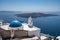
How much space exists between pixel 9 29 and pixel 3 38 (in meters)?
0.68

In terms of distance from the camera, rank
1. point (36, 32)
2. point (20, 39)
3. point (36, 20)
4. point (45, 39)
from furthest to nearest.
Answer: point (36, 20) < point (45, 39) < point (36, 32) < point (20, 39)

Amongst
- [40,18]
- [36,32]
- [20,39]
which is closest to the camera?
[20,39]

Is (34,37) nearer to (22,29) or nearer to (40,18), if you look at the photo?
(22,29)

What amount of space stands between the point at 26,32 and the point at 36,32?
78 centimetres

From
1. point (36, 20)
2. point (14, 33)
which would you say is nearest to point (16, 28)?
point (14, 33)

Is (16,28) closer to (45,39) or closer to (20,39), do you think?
(20,39)

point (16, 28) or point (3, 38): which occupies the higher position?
point (16, 28)

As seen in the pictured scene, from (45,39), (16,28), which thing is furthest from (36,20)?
(16,28)

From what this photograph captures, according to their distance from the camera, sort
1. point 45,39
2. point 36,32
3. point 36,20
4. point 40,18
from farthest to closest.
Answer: point 40,18
point 36,20
point 45,39
point 36,32

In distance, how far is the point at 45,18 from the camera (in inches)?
1155

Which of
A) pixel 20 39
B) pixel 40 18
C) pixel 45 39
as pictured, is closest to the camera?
pixel 20 39

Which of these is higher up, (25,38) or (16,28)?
(16,28)

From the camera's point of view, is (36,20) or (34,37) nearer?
(34,37)

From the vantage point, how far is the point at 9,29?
916 centimetres
